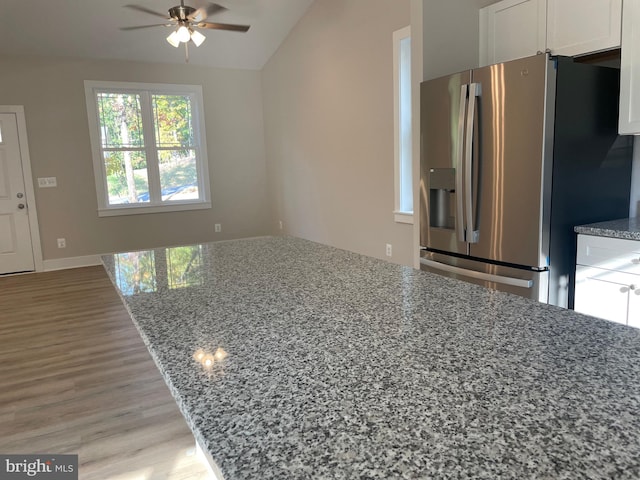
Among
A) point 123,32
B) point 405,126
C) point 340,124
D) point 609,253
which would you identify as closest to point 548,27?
point 609,253

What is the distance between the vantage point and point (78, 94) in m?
5.77

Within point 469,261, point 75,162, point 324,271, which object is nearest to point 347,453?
point 324,271

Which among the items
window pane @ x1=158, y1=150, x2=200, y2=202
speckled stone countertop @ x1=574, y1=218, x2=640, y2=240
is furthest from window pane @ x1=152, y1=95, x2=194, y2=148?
speckled stone countertop @ x1=574, y1=218, x2=640, y2=240

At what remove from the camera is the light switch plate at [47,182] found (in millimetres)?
5684

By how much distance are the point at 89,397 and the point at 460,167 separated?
2.48 metres

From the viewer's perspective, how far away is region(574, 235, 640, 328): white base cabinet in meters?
2.16

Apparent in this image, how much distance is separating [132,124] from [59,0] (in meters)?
1.76

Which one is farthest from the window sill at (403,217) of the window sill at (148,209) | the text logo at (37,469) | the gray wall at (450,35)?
the window sill at (148,209)

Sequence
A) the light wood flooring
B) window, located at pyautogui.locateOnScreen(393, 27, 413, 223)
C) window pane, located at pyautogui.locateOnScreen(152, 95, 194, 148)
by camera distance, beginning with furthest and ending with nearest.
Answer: window pane, located at pyautogui.locateOnScreen(152, 95, 194, 148) → window, located at pyautogui.locateOnScreen(393, 27, 413, 223) → the light wood flooring

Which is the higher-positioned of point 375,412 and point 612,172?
point 612,172

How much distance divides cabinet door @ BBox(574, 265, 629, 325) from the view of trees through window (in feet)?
17.8

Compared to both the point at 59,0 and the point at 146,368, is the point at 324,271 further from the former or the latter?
the point at 59,0

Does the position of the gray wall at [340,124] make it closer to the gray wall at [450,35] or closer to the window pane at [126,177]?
the gray wall at [450,35]

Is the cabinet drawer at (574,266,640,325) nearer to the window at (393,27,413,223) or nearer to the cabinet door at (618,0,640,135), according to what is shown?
the cabinet door at (618,0,640,135)
